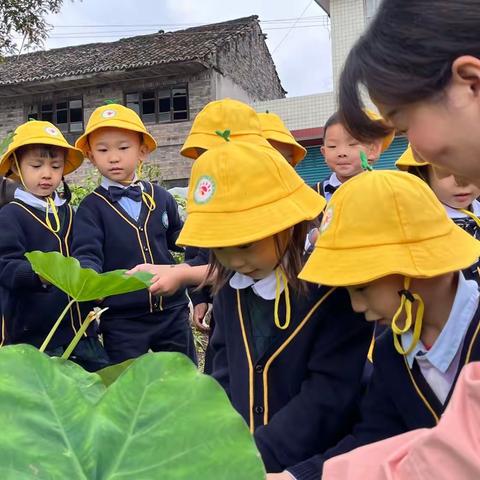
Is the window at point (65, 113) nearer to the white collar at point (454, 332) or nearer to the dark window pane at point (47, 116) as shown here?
the dark window pane at point (47, 116)

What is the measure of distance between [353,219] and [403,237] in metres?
0.09

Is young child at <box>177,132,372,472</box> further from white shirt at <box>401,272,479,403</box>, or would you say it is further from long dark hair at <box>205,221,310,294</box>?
white shirt at <box>401,272,479,403</box>

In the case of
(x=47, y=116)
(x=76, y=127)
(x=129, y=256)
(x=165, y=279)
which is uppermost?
(x=165, y=279)

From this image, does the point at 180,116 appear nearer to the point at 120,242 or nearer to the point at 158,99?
the point at 158,99

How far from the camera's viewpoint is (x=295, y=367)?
1.23 meters

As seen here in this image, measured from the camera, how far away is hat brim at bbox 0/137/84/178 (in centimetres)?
212

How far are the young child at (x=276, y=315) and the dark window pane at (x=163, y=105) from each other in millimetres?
11823

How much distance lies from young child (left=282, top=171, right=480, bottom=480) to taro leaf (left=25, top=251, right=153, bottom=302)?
1.04ft

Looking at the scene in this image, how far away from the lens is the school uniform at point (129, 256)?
6.82 feet

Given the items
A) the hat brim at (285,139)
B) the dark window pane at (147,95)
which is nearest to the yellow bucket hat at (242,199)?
the hat brim at (285,139)

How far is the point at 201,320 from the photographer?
2.09 m

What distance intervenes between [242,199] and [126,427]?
0.74 m

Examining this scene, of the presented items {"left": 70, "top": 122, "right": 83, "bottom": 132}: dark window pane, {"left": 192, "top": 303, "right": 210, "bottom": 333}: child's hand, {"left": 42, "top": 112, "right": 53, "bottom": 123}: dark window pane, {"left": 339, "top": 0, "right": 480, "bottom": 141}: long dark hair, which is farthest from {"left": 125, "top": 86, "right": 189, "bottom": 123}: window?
{"left": 339, "top": 0, "right": 480, "bottom": 141}: long dark hair

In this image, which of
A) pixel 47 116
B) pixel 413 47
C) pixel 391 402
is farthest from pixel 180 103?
pixel 413 47
